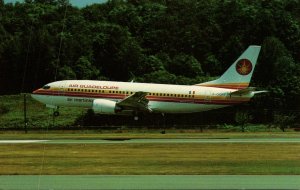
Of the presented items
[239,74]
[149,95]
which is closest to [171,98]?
[149,95]

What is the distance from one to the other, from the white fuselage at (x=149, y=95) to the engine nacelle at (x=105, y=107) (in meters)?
2.46

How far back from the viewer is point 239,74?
2525 inches

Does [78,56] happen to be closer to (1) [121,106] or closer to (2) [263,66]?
(2) [263,66]

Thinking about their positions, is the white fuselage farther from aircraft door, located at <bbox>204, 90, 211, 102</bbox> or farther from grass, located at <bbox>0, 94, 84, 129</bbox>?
grass, located at <bbox>0, 94, 84, 129</bbox>

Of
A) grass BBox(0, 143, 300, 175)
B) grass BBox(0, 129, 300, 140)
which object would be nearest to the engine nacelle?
grass BBox(0, 129, 300, 140)

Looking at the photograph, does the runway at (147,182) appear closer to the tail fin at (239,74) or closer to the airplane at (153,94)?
the airplane at (153,94)

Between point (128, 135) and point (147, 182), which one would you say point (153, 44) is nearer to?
point (128, 135)

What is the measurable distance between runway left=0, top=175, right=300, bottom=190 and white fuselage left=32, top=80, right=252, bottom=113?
3976cm

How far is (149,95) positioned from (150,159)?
3586 cm

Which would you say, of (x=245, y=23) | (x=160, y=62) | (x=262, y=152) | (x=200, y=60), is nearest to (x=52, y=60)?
(x=160, y=62)

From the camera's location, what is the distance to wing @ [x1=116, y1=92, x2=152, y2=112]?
58.8 meters

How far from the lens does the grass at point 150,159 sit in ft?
74.6

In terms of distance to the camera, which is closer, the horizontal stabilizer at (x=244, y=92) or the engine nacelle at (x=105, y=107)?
Result: the engine nacelle at (x=105, y=107)

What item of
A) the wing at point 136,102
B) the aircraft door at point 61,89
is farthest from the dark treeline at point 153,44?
the aircraft door at point 61,89
